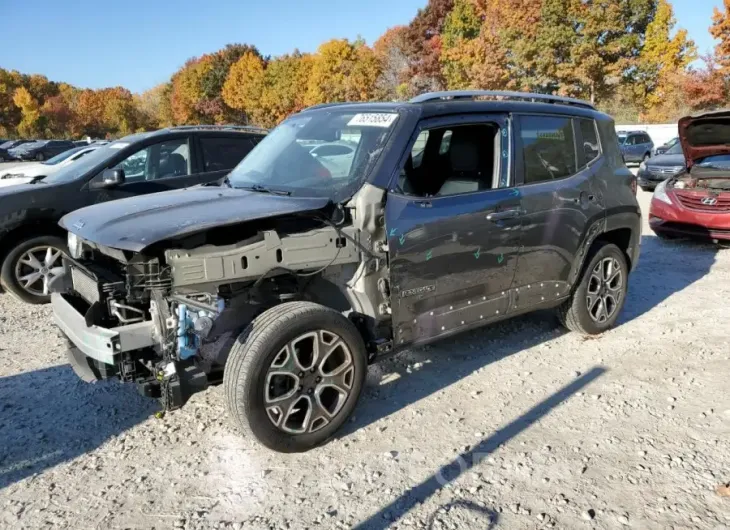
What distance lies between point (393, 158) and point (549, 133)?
5.48 ft

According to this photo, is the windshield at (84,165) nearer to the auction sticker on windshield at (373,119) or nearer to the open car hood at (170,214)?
the open car hood at (170,214)

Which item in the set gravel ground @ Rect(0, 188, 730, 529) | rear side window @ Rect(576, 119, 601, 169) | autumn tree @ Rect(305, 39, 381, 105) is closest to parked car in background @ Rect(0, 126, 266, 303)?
gravel ground @ Rect(0, 188, 730, 529)

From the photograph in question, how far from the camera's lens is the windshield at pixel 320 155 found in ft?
12.0

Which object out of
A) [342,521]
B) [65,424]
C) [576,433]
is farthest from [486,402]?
[65,424]

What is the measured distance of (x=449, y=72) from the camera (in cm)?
4788

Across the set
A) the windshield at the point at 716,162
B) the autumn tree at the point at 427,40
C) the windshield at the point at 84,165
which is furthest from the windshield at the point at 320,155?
the autumn tree at the point at 427,40

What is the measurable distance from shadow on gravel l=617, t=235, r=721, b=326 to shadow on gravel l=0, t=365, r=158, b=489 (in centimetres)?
445

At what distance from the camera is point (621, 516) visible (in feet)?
Answer: 9.14

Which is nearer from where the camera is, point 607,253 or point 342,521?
→ point 342,521

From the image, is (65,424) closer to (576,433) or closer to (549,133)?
(576,433)

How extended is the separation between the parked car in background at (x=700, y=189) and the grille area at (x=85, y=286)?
8057mm

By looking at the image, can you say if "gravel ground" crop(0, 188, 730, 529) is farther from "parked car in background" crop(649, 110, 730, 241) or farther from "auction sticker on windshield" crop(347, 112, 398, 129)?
"parked car in background" crop(649, 110, 730, 241)

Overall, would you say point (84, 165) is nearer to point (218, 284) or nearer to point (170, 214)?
point (170, 214)

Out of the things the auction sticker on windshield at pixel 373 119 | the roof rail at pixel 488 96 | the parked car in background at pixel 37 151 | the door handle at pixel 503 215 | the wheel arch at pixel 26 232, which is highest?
the roof rail at pixel 488 96
